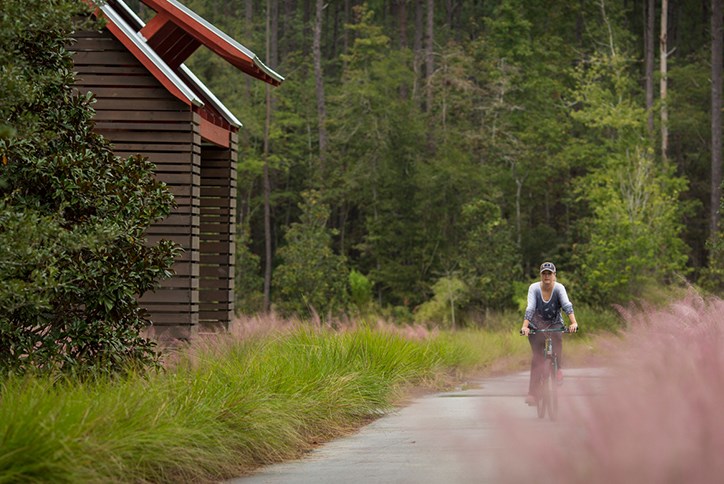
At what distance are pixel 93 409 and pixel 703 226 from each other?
194 ft

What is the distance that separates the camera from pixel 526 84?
200ft

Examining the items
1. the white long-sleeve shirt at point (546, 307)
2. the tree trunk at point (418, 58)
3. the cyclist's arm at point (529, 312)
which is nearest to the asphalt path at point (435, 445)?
the cyclist's arm at point (529, 312)

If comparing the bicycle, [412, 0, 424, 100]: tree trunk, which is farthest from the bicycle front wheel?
[412, 0, 424, 100]: tree trunk

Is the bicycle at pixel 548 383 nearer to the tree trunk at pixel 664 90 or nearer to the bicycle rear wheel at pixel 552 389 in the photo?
the bicycle rear wheel at pixel 552 389

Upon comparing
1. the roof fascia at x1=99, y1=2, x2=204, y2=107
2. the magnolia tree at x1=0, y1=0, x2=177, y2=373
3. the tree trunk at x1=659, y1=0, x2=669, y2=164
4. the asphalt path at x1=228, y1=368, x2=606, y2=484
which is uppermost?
the tree trunk at x1=659, y1=0, x2=669, y2=164

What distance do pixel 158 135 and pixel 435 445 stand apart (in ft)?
30.9

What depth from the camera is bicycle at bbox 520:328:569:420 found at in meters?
15.6

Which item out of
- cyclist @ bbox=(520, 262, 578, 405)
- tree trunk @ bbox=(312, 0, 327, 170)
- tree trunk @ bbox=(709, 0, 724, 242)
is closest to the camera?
cyclist @ bbox=(520, 262, 578, 405)

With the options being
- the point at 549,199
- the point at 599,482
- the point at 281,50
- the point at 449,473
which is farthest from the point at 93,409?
the point at 281,50

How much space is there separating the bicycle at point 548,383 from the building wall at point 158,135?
22.1 ft

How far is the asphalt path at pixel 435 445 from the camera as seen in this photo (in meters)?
5.99

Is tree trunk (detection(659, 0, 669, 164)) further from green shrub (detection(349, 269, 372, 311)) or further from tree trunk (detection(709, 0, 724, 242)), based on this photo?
green shrub (detection(349, 269, 372, 311))

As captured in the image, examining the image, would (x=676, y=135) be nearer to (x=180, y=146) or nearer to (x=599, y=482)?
(x=180, y=146)

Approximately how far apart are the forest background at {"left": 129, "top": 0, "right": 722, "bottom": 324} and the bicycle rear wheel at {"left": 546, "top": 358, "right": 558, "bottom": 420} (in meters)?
28.1
